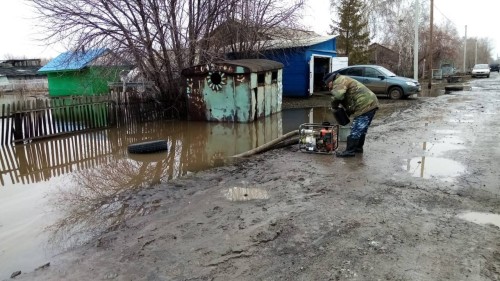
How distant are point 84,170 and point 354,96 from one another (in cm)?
542

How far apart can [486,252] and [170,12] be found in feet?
39.1

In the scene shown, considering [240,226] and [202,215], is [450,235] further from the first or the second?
[202,215]

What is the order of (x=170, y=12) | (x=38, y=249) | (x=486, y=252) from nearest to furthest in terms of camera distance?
(x=486, y=252) → (x=38, y=249) → (x=170, y=12)

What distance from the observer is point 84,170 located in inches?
290

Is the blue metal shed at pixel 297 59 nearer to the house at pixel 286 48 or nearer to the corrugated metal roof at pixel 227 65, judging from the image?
the house at pixel 286 48

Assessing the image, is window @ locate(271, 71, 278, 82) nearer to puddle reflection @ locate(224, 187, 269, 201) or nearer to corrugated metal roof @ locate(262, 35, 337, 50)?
corrugated metal roof @ locate(262, 35, 337, 50)

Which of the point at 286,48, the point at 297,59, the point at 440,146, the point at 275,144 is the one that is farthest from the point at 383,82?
the point at 275,144

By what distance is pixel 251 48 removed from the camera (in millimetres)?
17406

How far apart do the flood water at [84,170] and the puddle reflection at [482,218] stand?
2.65m

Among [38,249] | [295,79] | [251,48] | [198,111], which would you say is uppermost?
[251,48]

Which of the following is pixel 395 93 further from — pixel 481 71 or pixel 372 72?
Result: pixel 481 71

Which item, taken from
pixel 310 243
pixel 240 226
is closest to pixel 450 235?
pixel 310 243

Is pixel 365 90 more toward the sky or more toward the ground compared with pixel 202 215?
more toward the sky

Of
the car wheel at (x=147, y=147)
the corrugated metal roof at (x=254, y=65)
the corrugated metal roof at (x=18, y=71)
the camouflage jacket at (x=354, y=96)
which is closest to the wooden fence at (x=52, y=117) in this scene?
the car wheel at (x=147, y=147)
